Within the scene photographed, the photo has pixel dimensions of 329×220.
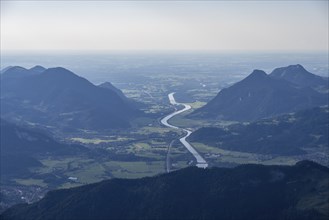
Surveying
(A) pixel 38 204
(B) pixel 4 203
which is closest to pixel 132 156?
(B) pixel 4 203

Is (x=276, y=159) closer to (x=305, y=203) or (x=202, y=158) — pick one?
(x=202, y=158)

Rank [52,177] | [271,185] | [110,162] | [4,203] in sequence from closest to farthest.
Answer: [271,185] → [4,203] → [52,177] → [110,162]

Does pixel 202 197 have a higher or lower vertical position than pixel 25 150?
higher

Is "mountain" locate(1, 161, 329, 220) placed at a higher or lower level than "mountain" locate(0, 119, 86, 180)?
higher

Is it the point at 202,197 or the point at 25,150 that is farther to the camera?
the point at 25,150

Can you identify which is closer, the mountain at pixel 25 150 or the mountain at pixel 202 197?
the mountain at pixel 202 197

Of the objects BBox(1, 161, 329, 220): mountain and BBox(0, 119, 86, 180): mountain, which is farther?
BBox(0, 119, 86, 180): mountain

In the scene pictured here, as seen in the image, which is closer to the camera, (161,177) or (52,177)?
(161,177)

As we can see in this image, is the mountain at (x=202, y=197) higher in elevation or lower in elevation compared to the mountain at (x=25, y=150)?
higher
